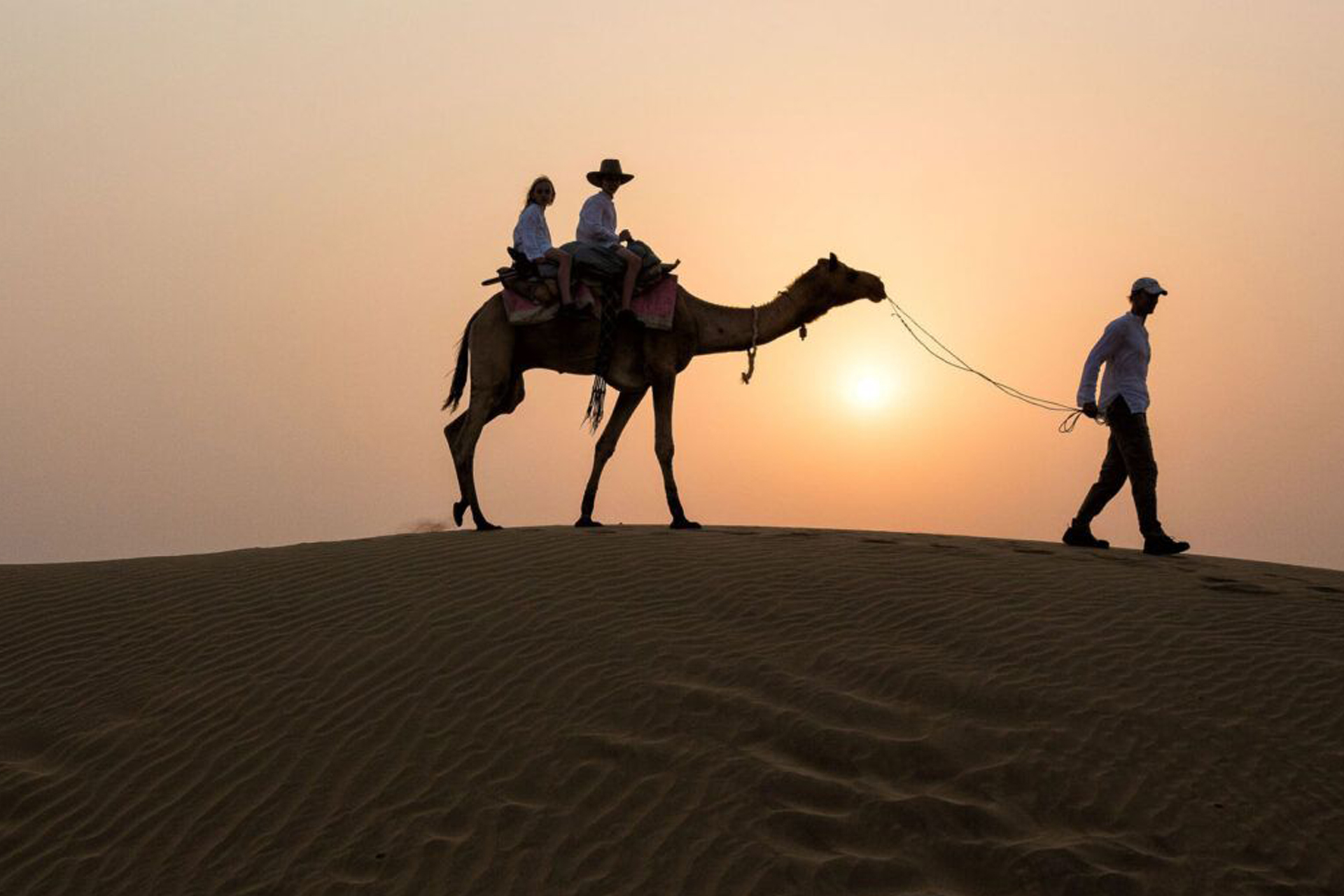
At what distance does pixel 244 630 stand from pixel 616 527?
16.3 feet

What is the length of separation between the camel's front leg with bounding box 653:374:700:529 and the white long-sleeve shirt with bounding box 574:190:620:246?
1.60 m

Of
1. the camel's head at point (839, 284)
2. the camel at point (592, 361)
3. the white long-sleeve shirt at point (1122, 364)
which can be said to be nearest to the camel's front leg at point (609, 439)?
the camel at point (592, 361)

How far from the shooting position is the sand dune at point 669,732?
21.0 feet

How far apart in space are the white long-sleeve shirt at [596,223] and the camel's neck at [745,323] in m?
1.57

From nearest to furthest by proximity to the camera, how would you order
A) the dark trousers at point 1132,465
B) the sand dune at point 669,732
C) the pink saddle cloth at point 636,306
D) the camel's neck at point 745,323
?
the sand dune at point 669,732, the dark trousers at point 1132,465, the pink saddle cloth at point 636,306, the camel's neck at point 745,323

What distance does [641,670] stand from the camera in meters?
8.37

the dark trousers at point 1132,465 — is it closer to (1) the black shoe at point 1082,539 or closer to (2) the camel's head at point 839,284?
(1) the black shoe at point 1082,539

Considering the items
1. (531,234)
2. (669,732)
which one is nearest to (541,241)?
(531,234)

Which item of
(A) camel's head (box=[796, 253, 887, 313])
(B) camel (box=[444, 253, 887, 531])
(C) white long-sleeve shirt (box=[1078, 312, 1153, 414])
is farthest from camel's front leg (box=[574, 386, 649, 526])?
(C) white long-sleeve shirt (box=[1078, 312, 1153, 414])

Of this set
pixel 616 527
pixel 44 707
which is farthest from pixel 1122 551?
pixel 44 707

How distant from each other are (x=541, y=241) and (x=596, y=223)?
623mm

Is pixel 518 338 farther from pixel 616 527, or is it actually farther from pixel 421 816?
pixel 421 816

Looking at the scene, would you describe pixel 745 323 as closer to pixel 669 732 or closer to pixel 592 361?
pixel 592 361

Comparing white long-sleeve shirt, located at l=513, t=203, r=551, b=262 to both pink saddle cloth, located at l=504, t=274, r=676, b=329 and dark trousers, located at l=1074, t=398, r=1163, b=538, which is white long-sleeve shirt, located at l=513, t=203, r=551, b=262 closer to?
pink saddle cloth, located at l=504, t=274, r=676, b=329
